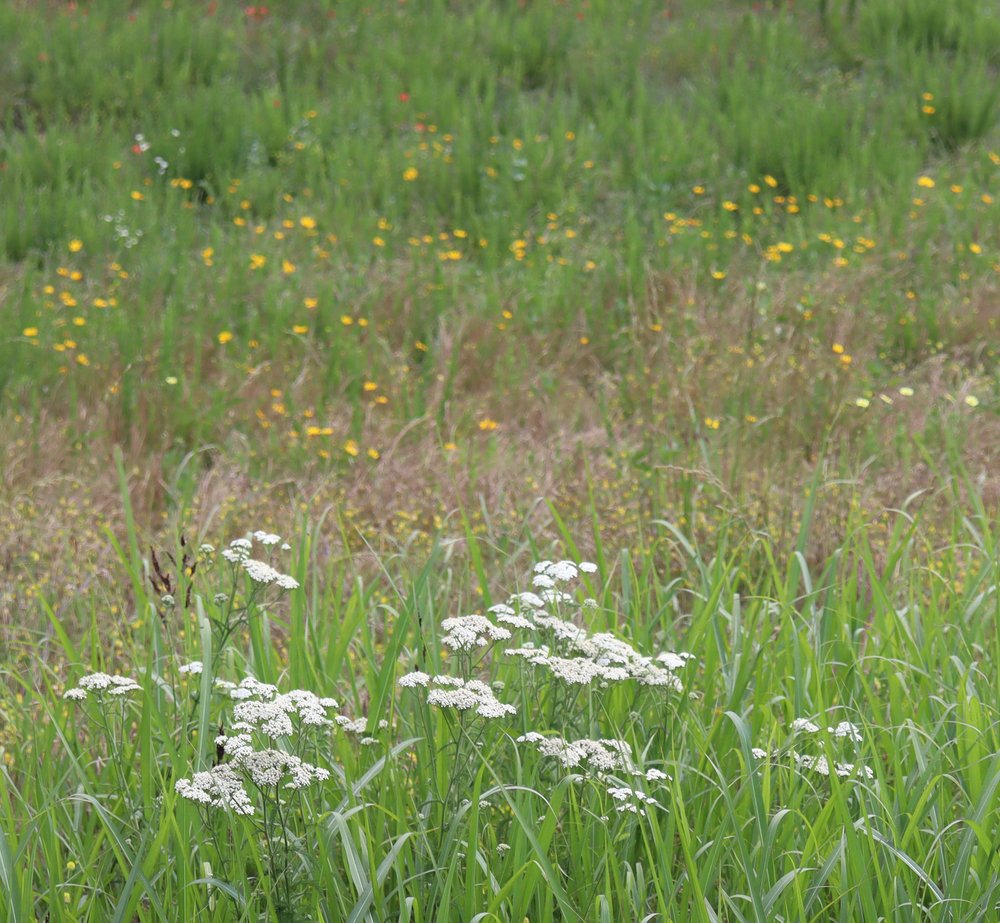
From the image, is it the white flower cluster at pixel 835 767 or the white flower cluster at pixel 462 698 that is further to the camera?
the white flower cluster at pixel 835 767

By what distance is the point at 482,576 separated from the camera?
2.42 meters

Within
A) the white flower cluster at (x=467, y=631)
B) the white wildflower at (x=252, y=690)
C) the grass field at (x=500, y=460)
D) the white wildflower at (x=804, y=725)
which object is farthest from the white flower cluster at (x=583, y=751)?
the white wildflower at (x=252, y=690)

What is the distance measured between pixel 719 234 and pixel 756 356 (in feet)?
4.95

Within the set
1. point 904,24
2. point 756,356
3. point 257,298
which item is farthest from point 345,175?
point 904,24

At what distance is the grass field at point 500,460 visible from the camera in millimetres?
1885

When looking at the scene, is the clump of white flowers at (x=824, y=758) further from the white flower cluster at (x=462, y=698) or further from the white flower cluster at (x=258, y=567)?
the white flower cluster at (x=258, y=567)

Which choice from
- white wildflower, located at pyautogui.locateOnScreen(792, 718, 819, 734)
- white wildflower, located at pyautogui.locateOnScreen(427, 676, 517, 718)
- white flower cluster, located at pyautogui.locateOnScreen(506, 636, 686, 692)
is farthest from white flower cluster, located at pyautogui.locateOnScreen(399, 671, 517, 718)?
white wildflower, located at pyautogui.locateOnScreen(792, 718, 819, 734)

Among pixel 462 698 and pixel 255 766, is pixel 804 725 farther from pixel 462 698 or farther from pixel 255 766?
pixel 255 766

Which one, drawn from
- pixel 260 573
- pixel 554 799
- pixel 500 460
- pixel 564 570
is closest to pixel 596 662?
pixel 564 570

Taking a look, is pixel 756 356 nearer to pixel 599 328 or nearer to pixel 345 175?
pixel 599 328

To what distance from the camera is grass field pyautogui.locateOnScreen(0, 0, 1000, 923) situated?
6.18 feet

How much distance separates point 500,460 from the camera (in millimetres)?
4113

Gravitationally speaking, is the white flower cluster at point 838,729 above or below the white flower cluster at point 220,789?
below

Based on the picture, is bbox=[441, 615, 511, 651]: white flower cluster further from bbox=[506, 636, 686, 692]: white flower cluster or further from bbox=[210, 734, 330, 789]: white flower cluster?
bbox=[210, 734, 330, 789]: white flower cluster
